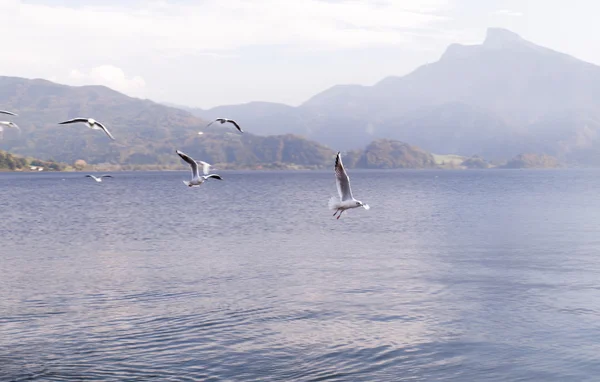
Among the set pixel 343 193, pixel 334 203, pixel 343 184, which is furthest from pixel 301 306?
pixel 343 184

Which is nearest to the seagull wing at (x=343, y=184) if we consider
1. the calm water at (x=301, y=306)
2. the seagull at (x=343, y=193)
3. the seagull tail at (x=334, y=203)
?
the seagull at (x=343, y=193)

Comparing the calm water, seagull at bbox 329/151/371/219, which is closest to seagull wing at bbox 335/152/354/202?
seagull at bbox 329/151/371/219

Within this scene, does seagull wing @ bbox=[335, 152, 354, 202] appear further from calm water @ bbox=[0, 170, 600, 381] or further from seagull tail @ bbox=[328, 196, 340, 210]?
calm water @ bbox=[0, 170, 600, 381]

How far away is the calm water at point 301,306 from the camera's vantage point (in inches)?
1218

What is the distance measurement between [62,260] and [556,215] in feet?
251

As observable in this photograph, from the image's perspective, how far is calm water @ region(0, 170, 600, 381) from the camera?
3094 centimetres

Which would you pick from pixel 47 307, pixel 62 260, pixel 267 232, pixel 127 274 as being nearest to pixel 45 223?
pixel 267 232

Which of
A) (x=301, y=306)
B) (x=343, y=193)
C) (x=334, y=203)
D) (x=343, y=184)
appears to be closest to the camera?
(x=343, y=184)

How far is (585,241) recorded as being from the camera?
242ft

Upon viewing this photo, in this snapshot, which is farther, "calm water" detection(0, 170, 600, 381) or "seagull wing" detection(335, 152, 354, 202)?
"calm water" detection(0, 170, 600, 381)

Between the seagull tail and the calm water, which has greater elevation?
the seagull tail

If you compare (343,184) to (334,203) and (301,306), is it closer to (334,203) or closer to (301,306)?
(334,203)

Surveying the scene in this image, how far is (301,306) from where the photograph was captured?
41781 millimetres

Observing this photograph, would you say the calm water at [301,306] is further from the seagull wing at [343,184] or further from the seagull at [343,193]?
the seagull wing at [343,184]
